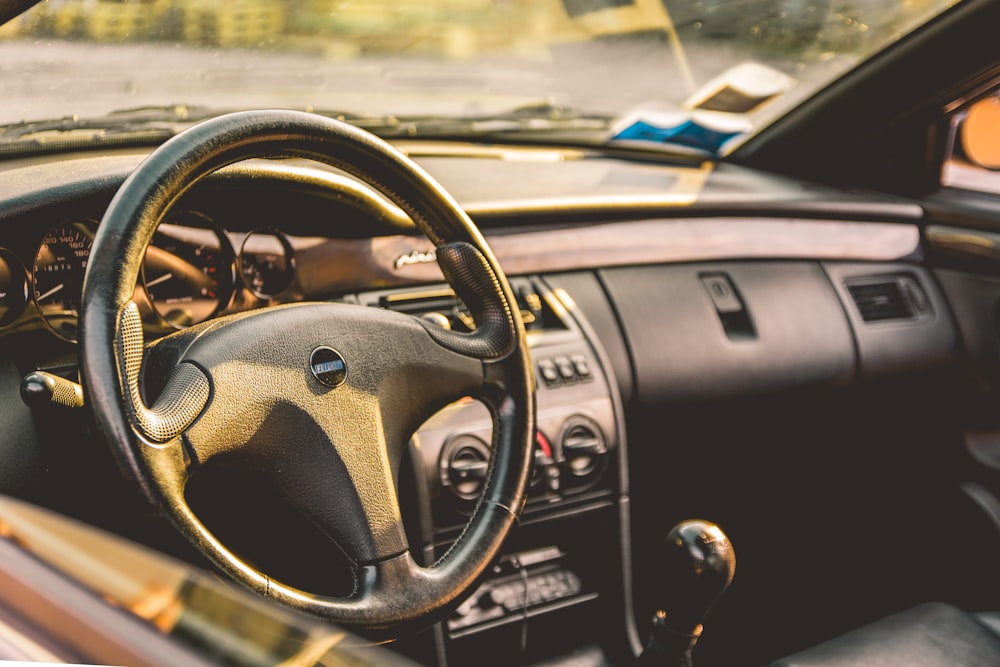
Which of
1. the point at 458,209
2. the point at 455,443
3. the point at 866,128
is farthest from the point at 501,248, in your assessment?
the point at 866,128

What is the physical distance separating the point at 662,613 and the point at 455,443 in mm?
500

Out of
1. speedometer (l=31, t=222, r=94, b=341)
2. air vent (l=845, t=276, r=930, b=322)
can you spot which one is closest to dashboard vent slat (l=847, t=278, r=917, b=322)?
air vent (l=845, t=276, r=930, b=322)

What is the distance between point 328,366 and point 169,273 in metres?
0.49

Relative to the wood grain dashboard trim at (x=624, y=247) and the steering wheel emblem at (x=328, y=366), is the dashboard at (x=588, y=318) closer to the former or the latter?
the wood grain dashboard trim at (x=624, y=247)

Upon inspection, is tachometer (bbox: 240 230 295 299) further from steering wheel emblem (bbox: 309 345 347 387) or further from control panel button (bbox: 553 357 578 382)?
control panel button (bbox: 553 357 578 382)

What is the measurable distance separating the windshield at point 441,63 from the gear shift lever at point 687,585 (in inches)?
50.7

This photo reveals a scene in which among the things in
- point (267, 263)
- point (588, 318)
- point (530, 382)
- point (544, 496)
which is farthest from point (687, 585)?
point (267, 263)

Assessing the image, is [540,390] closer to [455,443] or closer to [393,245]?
[455,443]

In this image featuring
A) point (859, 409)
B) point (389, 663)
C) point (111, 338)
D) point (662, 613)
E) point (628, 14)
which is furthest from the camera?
point (628, 14)

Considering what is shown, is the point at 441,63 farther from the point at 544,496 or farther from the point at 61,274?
the point at 61,274

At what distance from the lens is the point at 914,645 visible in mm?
1632

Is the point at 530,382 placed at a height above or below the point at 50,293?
below

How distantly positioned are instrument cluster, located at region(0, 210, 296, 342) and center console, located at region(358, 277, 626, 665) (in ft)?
0.75

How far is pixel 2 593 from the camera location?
694mm
